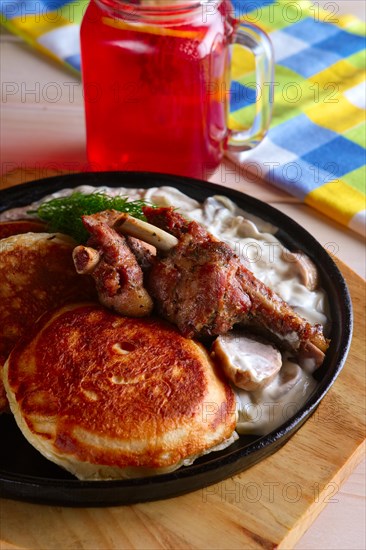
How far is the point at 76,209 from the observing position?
7.69 ft

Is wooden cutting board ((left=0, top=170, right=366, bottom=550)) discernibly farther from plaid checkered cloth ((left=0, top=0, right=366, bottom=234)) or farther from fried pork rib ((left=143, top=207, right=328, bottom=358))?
plaid checkered cloth ((left=0, top=0, right=366, bottom=234))

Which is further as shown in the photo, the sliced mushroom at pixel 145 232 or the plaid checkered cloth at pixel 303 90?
the plaid checkered cloth at pixel 303 90

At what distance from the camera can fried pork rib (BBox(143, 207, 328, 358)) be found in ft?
6.36

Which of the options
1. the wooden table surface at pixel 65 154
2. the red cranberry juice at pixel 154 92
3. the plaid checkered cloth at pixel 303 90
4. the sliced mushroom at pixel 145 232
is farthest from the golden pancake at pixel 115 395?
the plaid checkered cloth at pixel 303 90

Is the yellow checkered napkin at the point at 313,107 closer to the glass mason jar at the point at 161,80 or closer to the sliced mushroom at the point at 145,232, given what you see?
the glass mason jar at the point at 161,80

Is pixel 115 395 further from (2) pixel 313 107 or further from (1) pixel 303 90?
(1) pixel 303 90

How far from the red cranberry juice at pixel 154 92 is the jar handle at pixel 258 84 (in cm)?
9

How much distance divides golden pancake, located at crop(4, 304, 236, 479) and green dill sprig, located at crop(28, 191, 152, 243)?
1.32ft

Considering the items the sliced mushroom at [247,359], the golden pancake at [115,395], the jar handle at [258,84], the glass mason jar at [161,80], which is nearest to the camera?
the golden pancake at [115,395]

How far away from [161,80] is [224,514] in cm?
142

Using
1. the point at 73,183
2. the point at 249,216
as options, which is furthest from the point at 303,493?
the point at 73,183

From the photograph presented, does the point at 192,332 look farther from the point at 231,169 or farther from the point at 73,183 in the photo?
the point at 231,169

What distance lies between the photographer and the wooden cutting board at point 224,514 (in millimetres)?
1734

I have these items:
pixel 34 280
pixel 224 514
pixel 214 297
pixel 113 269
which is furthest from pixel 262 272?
pixel 224 514
